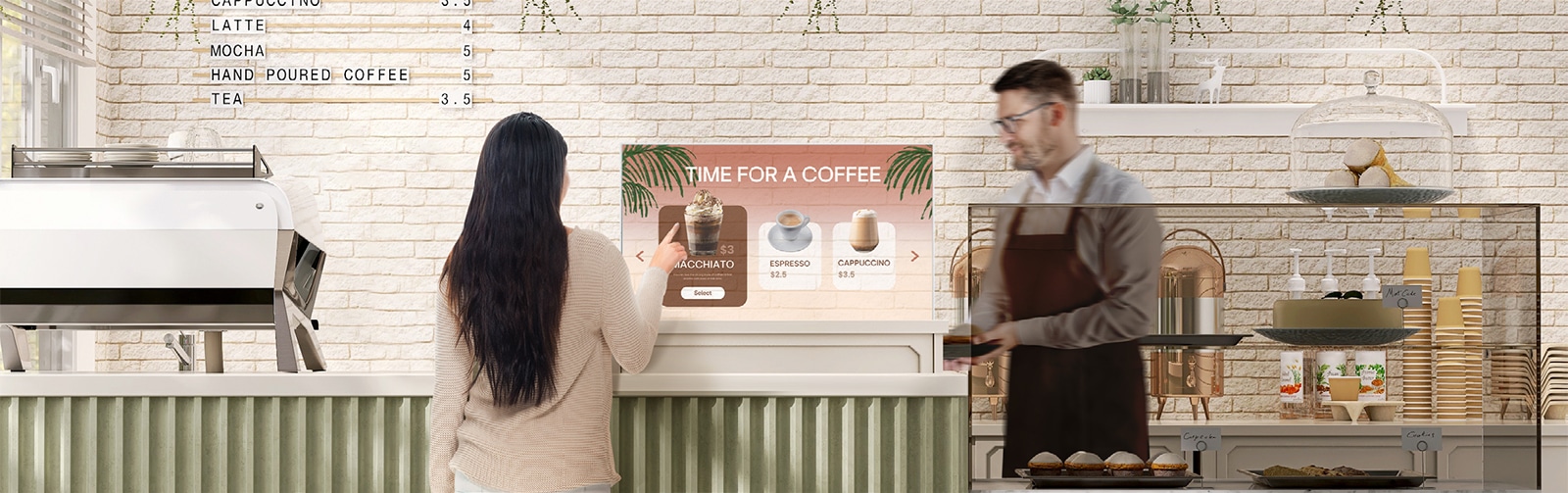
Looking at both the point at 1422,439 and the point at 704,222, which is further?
the point at 704,222

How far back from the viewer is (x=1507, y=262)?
1.76 m

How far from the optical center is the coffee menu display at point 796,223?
12.5 ft

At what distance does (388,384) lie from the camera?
78.6 inches

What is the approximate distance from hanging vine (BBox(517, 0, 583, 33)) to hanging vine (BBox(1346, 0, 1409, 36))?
2.56 m

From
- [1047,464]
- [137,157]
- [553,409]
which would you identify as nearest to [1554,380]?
[1047,464]

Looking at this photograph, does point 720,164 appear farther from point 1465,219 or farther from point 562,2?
point 1465,219

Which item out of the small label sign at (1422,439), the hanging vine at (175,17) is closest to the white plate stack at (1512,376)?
the small label sign at (1422,439)

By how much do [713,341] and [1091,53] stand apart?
225 cm

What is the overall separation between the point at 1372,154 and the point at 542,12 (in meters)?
2.67

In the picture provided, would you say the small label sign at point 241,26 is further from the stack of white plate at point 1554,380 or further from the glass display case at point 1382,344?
the stack of white plate at point 1554,380

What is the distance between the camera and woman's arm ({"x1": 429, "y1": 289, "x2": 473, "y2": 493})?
178cm

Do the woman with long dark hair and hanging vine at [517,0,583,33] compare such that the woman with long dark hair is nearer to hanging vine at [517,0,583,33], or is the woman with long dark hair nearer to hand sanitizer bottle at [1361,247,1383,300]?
hand sanitizer bottle at [1361,247,1383,300]

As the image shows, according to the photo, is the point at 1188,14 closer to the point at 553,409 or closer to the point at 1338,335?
the point at 1338,335

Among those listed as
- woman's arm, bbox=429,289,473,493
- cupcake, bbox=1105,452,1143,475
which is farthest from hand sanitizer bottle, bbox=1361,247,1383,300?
woman's arm, bbox=429,289,473,493
